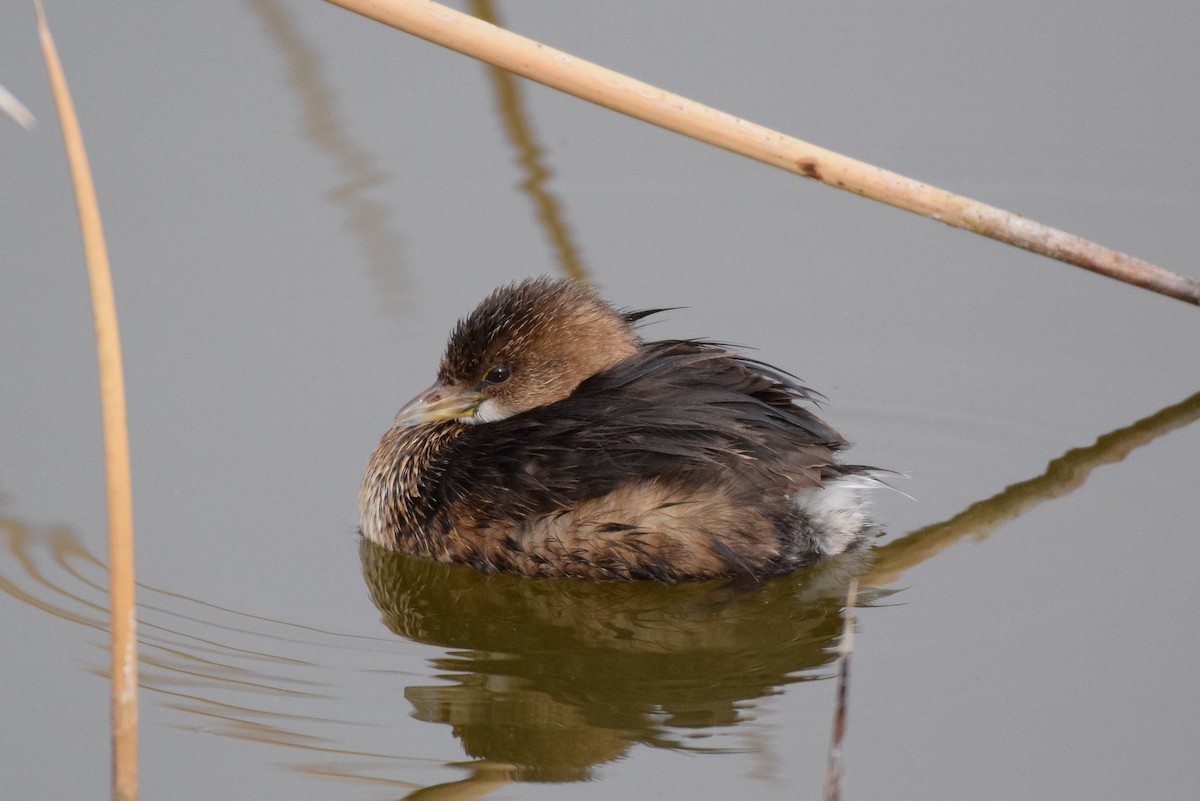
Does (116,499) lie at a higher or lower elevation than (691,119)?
lower

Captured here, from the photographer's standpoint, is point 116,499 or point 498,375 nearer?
point 116,499

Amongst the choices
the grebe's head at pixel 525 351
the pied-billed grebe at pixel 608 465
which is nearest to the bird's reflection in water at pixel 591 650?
the pied-billed grebe at pixel 608 465

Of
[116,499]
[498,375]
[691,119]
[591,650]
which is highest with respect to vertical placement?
[691,119]

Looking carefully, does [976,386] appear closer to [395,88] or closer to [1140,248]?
[1140,248]

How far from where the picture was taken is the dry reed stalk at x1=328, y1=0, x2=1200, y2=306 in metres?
4.57

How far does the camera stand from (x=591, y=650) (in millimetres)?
4891

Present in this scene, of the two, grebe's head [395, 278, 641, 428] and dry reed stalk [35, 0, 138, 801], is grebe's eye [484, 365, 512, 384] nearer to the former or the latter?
grebe's head [395, 278, 641, 428]

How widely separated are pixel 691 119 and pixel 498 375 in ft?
4.02

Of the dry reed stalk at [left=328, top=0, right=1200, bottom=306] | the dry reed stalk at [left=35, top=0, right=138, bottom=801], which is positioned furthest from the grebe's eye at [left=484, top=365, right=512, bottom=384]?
the dry reed stalk at [left=35, top=0, right=138, bottom=801]

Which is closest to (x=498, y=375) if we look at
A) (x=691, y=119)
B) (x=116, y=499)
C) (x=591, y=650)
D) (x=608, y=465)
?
(x=608, y=465)

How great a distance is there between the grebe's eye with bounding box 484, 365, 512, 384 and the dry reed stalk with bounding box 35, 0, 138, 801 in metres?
2.31

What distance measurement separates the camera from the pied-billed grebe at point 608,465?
16.5 ft

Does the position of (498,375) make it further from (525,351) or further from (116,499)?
(116,499)

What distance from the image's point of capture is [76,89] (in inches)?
307
